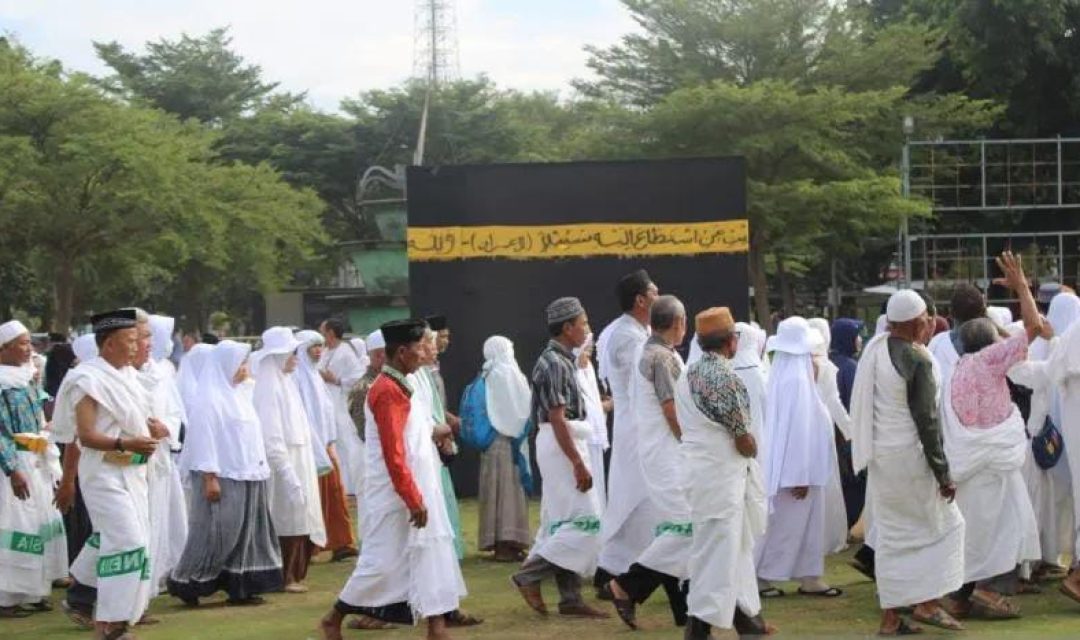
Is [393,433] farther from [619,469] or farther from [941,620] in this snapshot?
[941,620]

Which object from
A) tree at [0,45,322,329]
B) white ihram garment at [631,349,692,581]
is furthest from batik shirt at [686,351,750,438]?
tree at [0,45,322,329]

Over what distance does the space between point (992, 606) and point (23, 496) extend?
17.7 feet

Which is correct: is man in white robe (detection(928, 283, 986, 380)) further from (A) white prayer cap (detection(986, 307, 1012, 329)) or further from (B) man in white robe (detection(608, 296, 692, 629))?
(B) man in white robe (detection(608, 296, 692, 629))

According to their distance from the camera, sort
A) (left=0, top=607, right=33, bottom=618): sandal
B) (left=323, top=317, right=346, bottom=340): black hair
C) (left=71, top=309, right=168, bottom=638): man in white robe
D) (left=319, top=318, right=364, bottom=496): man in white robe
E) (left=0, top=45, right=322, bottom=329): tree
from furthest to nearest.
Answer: (left=0, top=45, right=322, bottom=329): tree < (left=323, top=317, right=346, bottom=340): black hair < (left=319, top=318, right=364, bottom=496): man in white robe < (left=0, top=607, right=33, bottom=618): sandal < (left=71, top=309, right=168, bottom=638): man in white robe

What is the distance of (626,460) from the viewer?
9.02 metres

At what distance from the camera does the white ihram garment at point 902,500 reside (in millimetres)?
8117

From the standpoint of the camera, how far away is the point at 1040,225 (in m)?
34.2

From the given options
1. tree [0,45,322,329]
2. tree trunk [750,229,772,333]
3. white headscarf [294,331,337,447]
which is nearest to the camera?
white headscarf [294,331,337,447]

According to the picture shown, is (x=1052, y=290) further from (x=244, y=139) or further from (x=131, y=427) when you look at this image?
(x=244, y=139)

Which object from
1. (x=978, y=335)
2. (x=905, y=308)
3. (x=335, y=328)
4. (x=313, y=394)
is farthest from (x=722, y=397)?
(x=335, y=328)

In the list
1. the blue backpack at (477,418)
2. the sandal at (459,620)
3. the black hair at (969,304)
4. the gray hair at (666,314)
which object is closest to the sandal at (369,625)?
the sandal at (459,620)

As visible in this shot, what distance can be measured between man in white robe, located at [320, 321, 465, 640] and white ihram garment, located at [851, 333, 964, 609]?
2.07 m

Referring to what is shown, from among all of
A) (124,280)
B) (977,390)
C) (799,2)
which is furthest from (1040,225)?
(977,390)

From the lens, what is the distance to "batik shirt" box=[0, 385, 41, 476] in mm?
9776
